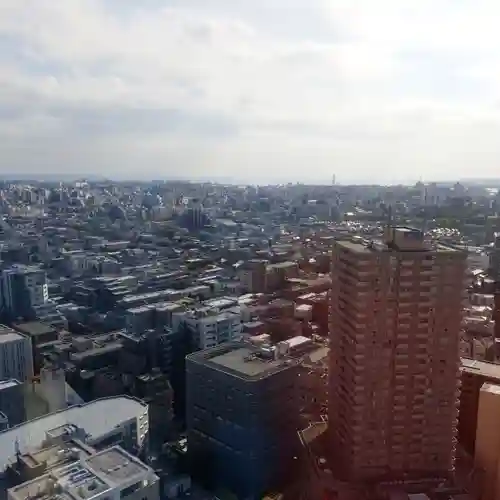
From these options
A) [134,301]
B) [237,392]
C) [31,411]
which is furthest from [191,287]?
[237,392]

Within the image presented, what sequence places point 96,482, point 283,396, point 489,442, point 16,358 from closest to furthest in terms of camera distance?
point 96,482, point 489,442, point 283,396, point 16,358

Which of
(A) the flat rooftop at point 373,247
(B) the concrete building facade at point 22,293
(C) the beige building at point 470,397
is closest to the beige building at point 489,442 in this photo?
(C) the beige building at point 470,397

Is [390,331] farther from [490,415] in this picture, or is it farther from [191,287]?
[191,287]

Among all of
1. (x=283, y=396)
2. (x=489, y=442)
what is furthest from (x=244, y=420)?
(x=489, y=442)

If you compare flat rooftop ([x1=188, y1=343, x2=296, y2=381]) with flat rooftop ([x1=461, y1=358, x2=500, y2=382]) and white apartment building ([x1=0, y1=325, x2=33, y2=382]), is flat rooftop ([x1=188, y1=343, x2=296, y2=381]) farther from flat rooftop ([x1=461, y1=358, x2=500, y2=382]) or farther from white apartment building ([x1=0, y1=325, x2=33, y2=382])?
white apartment building ([x1=0, y1=325, x2=33, y2=382])

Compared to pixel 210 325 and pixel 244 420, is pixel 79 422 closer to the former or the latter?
pixel 244 420

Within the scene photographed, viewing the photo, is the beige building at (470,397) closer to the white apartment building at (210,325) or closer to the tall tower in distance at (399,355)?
the tall tower in distance at (399,355)
